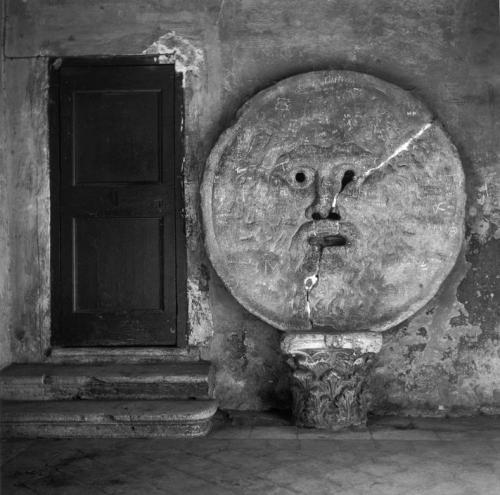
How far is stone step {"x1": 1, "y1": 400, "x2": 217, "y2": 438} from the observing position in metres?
3.70

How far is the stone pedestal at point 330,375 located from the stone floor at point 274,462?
0.09 metres

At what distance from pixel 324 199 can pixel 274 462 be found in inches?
56.4

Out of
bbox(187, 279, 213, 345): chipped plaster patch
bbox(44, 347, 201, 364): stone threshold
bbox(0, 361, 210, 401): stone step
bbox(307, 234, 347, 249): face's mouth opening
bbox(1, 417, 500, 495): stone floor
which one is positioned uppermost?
bbox(307, 234, 347, 249): face's mouth opening

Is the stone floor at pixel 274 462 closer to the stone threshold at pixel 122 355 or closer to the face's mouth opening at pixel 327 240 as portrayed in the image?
the stone threshold at pixel 122 355

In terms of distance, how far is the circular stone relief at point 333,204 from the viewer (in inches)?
155

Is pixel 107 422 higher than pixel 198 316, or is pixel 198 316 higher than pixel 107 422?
pixel 198 316

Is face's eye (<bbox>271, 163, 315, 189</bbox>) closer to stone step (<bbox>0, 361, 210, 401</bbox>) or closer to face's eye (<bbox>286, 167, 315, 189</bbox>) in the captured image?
face's eye (<bbox>286, 167, 315, 189</bbox>)

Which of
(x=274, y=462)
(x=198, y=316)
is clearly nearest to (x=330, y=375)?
(x=274, y=462)

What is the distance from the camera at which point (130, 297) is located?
4.18 m

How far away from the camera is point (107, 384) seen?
392 centimetres

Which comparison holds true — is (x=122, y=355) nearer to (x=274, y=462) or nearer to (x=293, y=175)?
(x=274, y=462)

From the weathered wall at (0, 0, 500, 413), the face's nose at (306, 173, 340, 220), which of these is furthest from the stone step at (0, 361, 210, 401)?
the face's nose at (306, 173, 340, 220)

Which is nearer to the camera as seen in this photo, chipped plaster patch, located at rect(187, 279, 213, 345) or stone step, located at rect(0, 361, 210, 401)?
stone step, located at rect(0, 361, 210, 401)

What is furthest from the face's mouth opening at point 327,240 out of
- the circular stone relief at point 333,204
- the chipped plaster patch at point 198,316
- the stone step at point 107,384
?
the stone step at point 107,384
